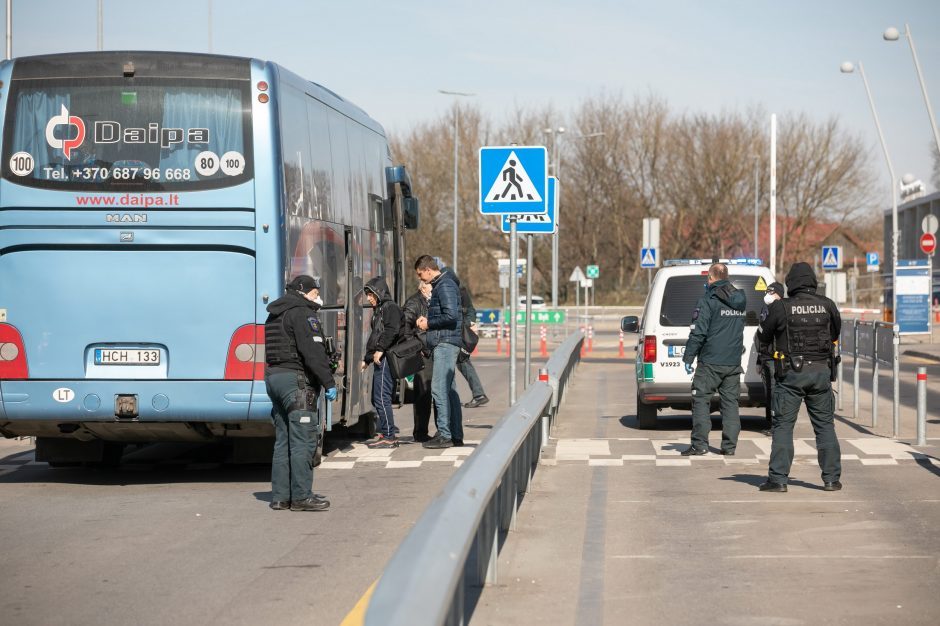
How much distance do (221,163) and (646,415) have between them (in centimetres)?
730

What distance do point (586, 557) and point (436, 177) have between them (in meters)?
63.2

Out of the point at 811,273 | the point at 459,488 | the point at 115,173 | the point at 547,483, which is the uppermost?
the point at 115,173

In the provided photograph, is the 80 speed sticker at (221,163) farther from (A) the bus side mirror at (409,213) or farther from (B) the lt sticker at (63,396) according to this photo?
(A) the bus side mirror at (409,213)

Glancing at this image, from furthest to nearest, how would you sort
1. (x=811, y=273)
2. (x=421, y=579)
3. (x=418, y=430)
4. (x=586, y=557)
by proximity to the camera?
(x=418, y=430) < (x=811, y=273) < (x=586, y=557) < (x=421, y=579)

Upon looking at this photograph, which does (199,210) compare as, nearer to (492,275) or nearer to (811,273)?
(811,273)

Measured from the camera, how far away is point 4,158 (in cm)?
1134

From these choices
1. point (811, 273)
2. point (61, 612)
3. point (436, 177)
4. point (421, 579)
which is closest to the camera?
point (421, 579)

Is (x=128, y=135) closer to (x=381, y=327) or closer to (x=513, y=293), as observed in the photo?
(x=381, y=327)

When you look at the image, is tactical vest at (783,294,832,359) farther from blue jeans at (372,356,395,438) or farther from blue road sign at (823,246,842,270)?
blue road sign at (823,246,842,270)

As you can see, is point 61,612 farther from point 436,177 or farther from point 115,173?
point 436,177

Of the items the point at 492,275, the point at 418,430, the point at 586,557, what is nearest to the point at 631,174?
the point at 492,275

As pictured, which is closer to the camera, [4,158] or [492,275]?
[4,158]

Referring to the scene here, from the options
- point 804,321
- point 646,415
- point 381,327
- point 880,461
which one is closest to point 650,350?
point 646,415

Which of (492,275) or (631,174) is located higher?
(631,174)
